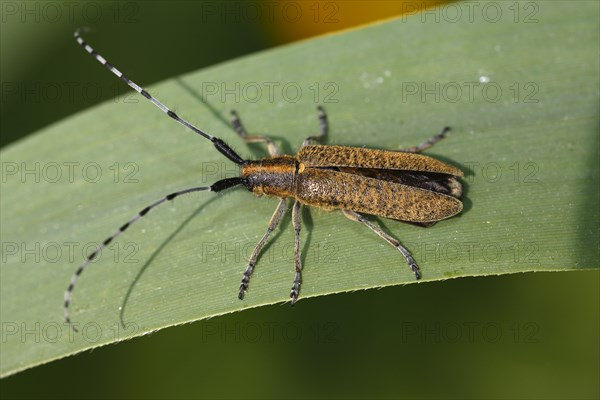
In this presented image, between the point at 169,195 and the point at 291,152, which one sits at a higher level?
the point at 291,152

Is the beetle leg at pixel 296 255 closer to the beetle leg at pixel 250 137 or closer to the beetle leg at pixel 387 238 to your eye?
the beetle leg at pixel 387 238

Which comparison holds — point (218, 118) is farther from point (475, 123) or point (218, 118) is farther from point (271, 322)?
point (475, 123)

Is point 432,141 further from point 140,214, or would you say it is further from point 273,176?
point 140,214

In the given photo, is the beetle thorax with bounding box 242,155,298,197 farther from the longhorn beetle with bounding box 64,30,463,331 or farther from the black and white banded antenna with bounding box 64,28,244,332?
the black and white banded antenna with bounding box 64,28,244,332

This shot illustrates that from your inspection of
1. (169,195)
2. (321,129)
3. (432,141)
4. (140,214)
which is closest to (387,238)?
(432,141)

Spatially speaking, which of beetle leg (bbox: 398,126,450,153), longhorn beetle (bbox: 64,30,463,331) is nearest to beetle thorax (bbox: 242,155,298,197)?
longhorn beetle (bbox: 64,30,463,331)

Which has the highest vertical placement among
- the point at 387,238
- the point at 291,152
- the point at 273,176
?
the point at 291,152

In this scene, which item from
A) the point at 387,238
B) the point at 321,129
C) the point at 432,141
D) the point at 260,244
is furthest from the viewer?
the point at 321,129
